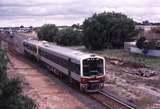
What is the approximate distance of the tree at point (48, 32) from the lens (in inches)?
4557

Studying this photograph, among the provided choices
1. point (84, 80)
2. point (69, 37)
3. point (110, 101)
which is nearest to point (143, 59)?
point (84, 80)

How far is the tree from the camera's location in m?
116

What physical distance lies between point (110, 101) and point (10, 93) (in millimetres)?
14725

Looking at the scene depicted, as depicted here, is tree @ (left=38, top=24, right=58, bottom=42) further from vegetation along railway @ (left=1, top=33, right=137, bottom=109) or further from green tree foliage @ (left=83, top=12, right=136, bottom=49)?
vegetation along railway @ (left=1, top=33, right=137, bottom=109)

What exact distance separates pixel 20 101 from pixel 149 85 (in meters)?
23.8

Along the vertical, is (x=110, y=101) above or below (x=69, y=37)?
above

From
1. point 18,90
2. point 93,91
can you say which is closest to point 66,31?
point 93,91

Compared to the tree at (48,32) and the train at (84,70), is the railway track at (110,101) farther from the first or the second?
the tree at (48,32)

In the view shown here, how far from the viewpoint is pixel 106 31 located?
280ft

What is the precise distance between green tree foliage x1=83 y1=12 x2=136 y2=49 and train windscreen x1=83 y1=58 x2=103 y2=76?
54923 mm

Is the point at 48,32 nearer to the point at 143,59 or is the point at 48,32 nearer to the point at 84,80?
the point at 143,59

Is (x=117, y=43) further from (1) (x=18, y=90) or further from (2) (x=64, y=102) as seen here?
(1) (x=18, y=90)

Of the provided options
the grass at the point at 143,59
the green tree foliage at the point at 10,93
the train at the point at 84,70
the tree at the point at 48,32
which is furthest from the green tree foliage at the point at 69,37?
the green tree foliage at the point at 10,93

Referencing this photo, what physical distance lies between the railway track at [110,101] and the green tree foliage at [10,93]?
40.3ft
